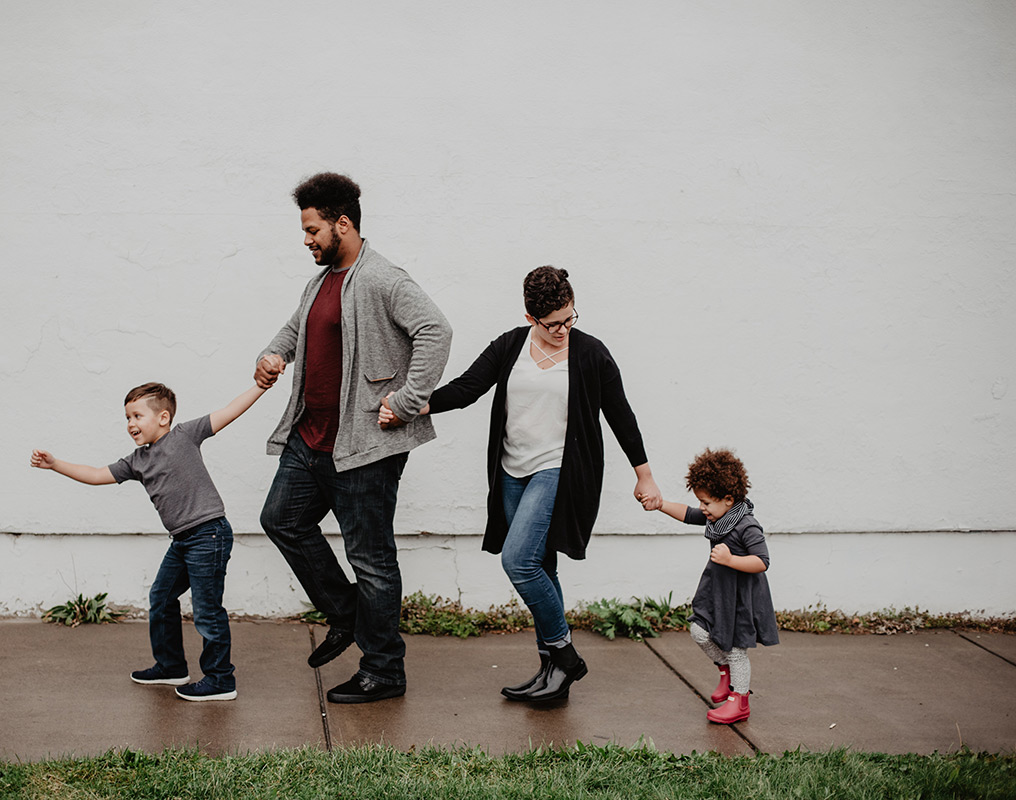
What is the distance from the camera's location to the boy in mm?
4082

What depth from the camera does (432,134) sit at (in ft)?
17.0

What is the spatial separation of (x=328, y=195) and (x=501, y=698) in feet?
7.30

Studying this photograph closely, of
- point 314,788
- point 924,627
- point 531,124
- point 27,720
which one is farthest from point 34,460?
point 924,627

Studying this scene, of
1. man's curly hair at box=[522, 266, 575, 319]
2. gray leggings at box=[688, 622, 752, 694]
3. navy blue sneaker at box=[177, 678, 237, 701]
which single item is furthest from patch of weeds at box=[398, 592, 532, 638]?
man's curly hair at box=[522, 266, 575, 319]

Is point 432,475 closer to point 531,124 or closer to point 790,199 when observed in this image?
point 531,124

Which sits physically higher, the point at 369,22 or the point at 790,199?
the point at 369,22

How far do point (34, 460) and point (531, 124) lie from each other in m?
2.89

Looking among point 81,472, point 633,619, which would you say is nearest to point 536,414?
point 633,619

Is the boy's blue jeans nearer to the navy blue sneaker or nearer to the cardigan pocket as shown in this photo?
the navy blue sneaker

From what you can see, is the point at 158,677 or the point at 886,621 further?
the point at 886,621

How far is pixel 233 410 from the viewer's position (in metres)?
4.13

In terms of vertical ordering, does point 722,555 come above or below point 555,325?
below

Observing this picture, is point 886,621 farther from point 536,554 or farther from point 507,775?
point 507,775

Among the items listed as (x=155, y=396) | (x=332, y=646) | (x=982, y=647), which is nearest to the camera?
(x=155, y=396)
